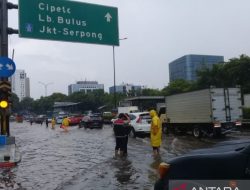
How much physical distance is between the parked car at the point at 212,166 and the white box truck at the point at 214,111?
17899 mm

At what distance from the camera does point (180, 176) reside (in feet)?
17.0

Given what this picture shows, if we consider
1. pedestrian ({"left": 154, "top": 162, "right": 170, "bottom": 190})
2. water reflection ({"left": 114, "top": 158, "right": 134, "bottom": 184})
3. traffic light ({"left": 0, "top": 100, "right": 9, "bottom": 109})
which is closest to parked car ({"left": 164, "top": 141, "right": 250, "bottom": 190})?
pedestrian ({"left": 154, "top": 162, "right": 170, "bottom": 190})

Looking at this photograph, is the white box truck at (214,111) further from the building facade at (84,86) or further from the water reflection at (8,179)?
the building facade at (84,86)

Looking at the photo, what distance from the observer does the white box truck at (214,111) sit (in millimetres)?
22969

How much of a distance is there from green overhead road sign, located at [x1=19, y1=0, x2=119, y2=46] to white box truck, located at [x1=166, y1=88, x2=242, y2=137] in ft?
22.1

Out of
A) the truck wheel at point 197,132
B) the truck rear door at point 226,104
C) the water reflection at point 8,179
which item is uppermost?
the truck rear door at point 226,104

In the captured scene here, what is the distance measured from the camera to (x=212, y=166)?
5.05m

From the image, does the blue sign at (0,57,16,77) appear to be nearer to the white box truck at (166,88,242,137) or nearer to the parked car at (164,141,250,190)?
the white box truck at (166,88,242,137)

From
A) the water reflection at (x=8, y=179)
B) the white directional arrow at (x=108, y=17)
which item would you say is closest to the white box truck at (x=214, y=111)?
the white directional arrow at (x=108, y=17)

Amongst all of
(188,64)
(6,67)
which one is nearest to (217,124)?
(6,67)

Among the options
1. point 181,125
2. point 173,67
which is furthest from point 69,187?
point 173,67

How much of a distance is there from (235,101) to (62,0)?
439 inches

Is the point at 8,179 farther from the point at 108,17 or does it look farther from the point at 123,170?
the point at 108,17

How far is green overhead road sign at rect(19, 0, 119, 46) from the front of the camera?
17531 millimetres
